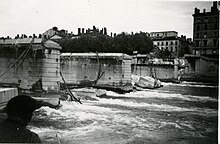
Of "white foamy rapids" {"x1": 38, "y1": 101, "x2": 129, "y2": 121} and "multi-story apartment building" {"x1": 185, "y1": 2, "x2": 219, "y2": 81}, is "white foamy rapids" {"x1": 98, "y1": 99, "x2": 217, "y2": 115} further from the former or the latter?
"multi-story apartment building" {"x1": 185, "y1": 2, "x2": 219, "y2": 81}

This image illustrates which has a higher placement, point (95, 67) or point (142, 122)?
point (95, 67)

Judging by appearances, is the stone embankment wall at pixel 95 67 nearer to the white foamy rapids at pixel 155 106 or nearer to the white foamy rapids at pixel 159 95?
the white foamy rapids at pixel 159 95

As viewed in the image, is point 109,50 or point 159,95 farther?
point 109,50

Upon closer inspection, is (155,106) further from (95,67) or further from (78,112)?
(95,67)

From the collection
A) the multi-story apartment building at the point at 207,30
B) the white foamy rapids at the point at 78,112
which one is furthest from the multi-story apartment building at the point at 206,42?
the white foamy rapids at the point at 78,112

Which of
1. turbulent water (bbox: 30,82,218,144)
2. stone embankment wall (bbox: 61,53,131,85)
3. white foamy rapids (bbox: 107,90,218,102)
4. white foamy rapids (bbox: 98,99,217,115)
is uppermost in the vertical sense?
stone embankment wall (bbox: 61,53,131,85)

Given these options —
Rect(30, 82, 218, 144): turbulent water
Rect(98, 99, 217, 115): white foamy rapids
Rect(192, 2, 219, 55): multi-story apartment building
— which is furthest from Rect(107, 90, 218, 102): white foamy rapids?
Rect(192, 2, 219, 55): multi-story apartment building

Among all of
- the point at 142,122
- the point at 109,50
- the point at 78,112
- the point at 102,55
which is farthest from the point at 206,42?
the point at 78,112

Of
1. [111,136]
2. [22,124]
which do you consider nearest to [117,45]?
[111,136]
